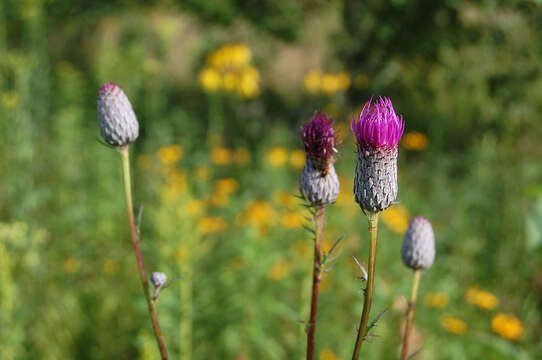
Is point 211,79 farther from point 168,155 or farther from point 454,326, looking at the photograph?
point 454,326

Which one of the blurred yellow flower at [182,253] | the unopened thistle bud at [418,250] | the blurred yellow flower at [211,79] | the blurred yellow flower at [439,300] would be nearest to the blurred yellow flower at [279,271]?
the blurred yellow flower at [182,253]

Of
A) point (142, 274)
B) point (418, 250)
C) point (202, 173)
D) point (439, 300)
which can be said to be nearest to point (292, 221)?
point (439, 300)

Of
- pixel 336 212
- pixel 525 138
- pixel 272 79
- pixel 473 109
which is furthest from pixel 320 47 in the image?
pixel 336 212

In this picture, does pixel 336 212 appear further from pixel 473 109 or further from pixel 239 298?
pixel 473 109

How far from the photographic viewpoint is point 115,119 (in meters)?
1.22

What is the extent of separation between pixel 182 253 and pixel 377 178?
1.41 m

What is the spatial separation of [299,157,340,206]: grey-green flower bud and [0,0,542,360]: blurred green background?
163 mm

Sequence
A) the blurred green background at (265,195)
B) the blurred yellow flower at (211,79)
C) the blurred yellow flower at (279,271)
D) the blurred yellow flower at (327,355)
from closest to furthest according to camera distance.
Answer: the blurred green background at (265,195) < the blurred yellow flower at (327,355) < the blurred yellow flower at (279,271) < the blurred yellow flower at (211,79)

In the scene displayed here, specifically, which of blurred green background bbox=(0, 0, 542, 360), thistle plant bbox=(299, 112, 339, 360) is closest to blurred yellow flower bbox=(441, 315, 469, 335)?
blurred green background bbox=(0, 0, 542, 360)

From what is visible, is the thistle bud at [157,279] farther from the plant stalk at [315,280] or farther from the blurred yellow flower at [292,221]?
the blurred yellow flower at [292,221]

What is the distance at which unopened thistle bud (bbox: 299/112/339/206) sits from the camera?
1.04 meters

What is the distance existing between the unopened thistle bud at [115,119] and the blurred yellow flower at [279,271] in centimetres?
158

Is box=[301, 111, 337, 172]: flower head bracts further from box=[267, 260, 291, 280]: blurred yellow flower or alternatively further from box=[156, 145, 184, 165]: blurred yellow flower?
box=[156, 145, 184, 165]: blurred yellow flower

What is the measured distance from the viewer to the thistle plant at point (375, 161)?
36.5 inches
